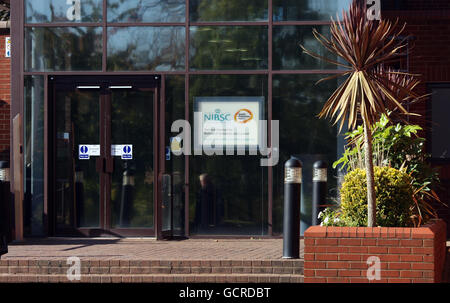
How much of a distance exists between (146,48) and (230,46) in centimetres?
132

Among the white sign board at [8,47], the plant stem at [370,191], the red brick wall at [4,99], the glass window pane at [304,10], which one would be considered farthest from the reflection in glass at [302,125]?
the red brick wall at [4,99]

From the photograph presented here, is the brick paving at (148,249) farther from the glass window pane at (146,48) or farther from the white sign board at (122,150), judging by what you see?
the glass window pane at (146,48)

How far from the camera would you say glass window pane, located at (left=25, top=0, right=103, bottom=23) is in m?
13.0

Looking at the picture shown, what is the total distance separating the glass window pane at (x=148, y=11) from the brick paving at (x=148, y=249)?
3.47 m

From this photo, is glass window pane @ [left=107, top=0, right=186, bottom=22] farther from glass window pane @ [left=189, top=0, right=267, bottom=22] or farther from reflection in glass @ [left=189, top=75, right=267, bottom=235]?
reflection in glass @ [left=189, top=75, right=267, bottom=235]

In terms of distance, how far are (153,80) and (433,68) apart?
4.57m

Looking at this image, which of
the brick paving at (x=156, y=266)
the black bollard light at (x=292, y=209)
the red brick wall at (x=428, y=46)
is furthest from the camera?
the red brick wall at (x=428, y=46)

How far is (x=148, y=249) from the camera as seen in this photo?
11039 mm

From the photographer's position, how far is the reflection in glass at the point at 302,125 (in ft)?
42.0

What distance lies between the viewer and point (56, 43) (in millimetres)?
13023

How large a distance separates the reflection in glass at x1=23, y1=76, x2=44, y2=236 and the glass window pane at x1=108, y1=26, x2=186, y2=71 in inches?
50.7

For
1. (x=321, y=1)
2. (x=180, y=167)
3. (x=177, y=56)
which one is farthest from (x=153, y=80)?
(x=321, y=1)

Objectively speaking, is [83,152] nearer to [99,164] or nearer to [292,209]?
[99,164]

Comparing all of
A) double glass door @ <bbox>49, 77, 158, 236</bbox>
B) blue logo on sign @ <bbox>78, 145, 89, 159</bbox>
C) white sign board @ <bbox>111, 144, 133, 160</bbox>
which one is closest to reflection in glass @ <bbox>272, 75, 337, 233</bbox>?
double glass door @ <bbox>49, 77, 158, 236</bbox>
